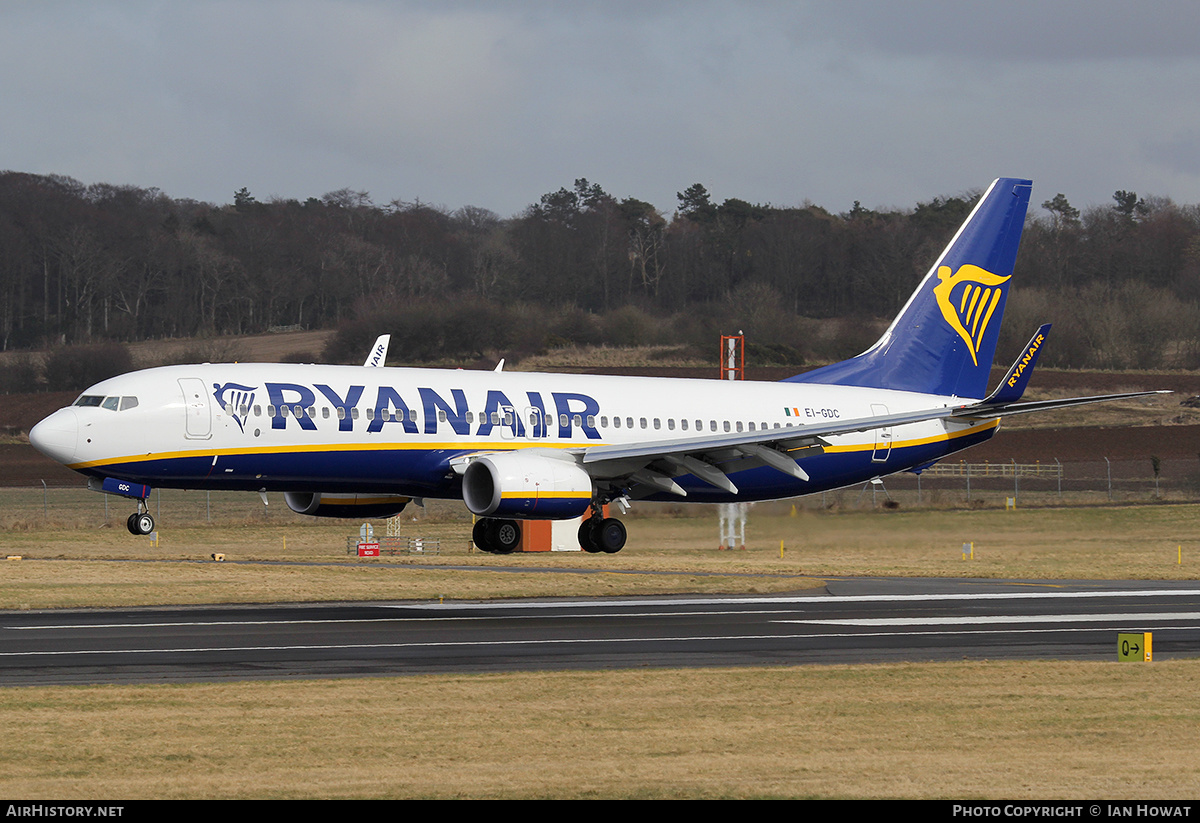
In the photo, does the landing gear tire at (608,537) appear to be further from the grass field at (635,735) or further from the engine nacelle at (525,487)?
the grass field at (635,735)

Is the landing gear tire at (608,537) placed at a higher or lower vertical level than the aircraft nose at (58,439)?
lower

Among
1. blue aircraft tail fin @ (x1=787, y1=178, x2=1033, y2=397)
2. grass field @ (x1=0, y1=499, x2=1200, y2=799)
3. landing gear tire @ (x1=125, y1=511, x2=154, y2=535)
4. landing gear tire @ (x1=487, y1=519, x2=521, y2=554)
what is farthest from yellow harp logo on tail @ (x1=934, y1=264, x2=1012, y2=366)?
landing gear tire @ (x1=125, y1=511, x2=154, y2=535)

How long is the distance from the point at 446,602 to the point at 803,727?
812 inches

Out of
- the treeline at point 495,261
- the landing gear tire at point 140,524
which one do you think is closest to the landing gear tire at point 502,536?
the landing gear tire at point 140,524

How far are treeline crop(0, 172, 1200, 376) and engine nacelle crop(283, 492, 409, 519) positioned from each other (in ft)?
240

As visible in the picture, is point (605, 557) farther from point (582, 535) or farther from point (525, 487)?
point (525, 487)

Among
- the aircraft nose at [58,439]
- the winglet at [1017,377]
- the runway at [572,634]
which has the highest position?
the winglet at [1017,377]

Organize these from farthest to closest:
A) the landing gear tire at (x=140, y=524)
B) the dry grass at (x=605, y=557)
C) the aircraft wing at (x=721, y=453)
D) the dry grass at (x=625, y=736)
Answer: the dry grass at (x=605, y=557) < the aircraft wing at (x=721, y=453) < the landing gear tire at (x=140, y=524) < the dry grass at (x=625, y=736)

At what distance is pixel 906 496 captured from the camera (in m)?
68.6

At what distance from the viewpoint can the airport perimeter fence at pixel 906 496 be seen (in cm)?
6444

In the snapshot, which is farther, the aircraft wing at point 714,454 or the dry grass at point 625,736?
the aircraft wing at point 714,454

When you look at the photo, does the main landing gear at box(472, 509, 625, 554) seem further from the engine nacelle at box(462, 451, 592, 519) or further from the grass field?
the grass field

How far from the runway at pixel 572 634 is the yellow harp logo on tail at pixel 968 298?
9.85 m

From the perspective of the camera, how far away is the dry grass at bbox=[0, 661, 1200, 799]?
586 inches
